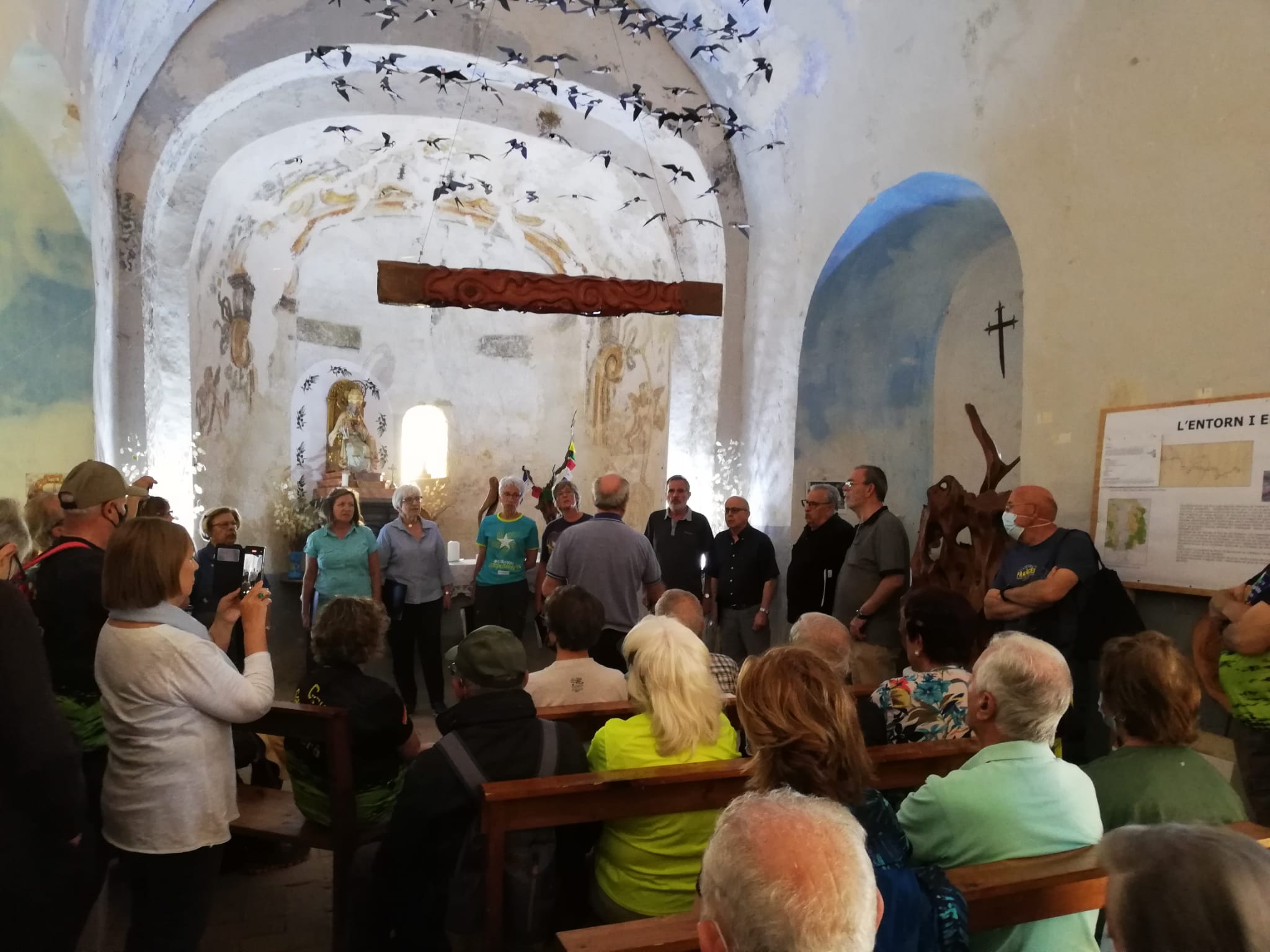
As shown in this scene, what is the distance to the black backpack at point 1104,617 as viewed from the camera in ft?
13.3

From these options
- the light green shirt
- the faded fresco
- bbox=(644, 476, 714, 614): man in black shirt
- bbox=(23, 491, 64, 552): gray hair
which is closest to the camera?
the light green shirt

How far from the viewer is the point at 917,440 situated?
7.48 metres

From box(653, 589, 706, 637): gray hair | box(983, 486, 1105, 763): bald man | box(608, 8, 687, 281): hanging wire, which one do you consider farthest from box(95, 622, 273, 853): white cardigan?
box(608, 8, 687, 281): hanging wire

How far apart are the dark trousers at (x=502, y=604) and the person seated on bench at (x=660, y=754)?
13.7 ft

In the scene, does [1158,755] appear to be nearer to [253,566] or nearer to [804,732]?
[804,732]

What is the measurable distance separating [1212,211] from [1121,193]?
550 mm

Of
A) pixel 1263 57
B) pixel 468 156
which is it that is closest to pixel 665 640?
pixel 1263 57

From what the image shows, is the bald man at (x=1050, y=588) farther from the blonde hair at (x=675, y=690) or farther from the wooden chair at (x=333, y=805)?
the wooden chair at (x=333, y=805)

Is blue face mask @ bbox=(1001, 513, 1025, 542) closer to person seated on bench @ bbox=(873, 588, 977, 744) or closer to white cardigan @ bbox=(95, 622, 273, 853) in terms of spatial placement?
person seated on bench @ bbox=(873, 588, 977, 744)

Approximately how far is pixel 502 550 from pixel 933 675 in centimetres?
432

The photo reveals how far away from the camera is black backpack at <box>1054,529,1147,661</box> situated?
404 centimetres

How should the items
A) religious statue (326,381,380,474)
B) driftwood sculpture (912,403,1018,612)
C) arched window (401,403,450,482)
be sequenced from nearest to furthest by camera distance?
driftwood sculpture (912,403,1018,612)
religious statue (326,381,380,474)
arched window (401,403,450,482)

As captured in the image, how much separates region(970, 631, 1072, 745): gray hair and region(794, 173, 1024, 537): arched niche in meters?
4.93

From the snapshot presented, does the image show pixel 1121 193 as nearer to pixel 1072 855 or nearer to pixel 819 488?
pixel 819 488
